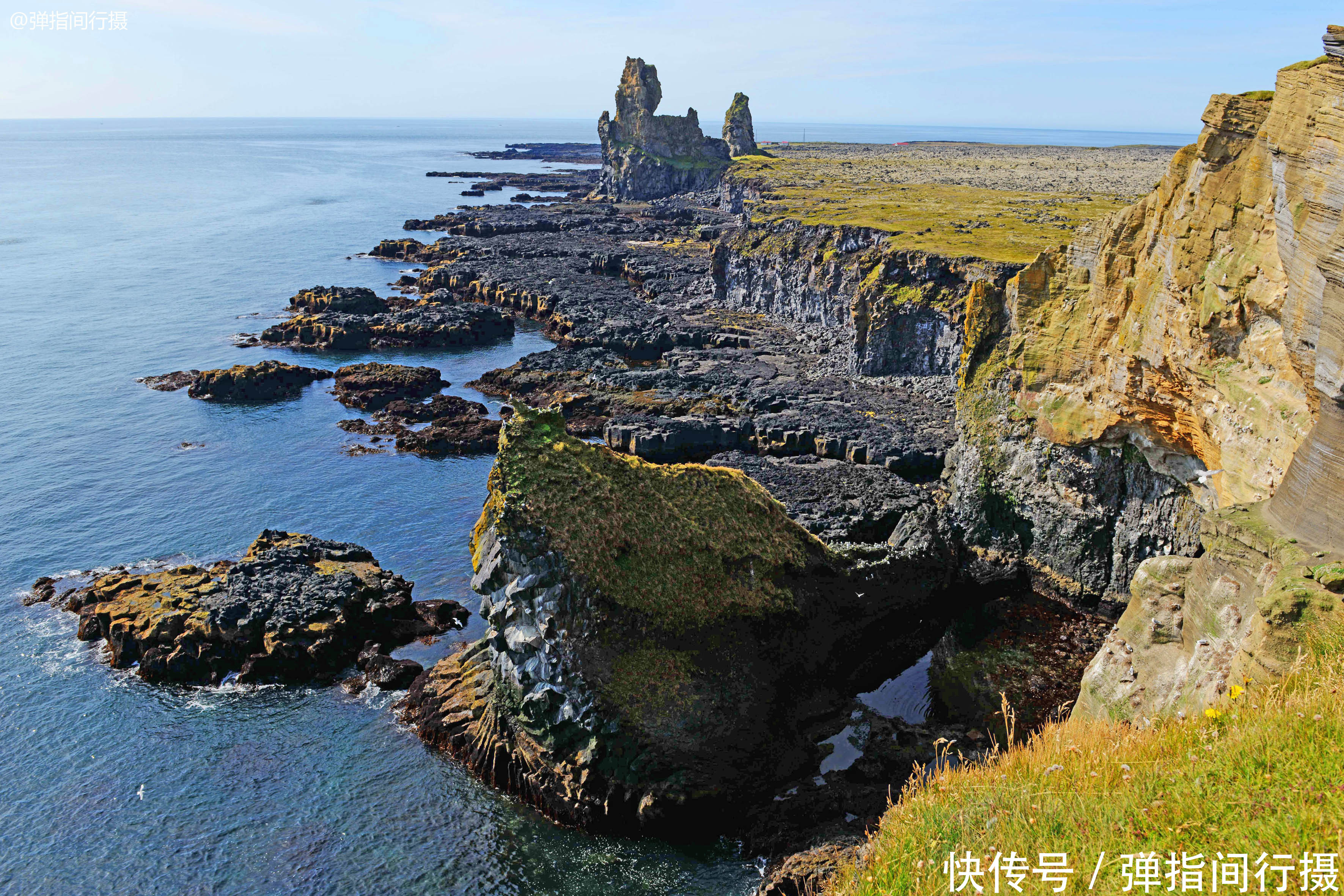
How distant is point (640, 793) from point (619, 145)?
622ft

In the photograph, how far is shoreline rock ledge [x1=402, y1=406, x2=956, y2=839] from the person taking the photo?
26641mm

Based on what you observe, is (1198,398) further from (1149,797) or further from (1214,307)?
(1149,797)

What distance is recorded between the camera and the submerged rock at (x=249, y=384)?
230 feet

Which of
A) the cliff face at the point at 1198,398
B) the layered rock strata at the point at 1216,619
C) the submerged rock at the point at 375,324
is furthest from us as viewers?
the submerged rock at the point at 375,324

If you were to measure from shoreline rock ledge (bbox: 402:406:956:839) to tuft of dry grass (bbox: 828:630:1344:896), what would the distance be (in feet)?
43.2

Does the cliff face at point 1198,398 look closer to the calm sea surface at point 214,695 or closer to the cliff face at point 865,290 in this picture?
the calm sea surface at point 214,695

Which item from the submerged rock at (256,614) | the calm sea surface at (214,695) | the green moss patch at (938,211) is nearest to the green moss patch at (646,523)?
the calm sea surface at (214,695)

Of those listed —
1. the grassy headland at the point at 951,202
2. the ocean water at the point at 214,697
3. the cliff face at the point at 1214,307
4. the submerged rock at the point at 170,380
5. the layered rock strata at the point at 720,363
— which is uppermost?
the grassy headland at the point at 951,202

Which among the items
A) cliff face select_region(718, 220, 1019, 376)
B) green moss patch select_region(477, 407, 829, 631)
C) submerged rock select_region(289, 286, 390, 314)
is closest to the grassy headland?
cliff face select_region(718, 220, 1019, 376)

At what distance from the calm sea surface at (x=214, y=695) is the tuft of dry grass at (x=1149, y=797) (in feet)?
42.2

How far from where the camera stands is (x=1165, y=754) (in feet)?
40.5

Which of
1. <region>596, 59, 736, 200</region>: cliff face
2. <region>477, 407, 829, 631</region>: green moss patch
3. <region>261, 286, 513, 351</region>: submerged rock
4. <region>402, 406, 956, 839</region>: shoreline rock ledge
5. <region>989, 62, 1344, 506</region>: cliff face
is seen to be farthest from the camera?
<region>596, 59, 736, 200</region>: cliff face

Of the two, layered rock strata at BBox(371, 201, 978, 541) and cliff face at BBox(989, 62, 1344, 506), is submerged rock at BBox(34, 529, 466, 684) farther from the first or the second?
cliff face at BBox(989, 62, 1344, 506)

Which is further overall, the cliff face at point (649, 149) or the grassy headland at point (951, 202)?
the cliff face at point (649, 149)
